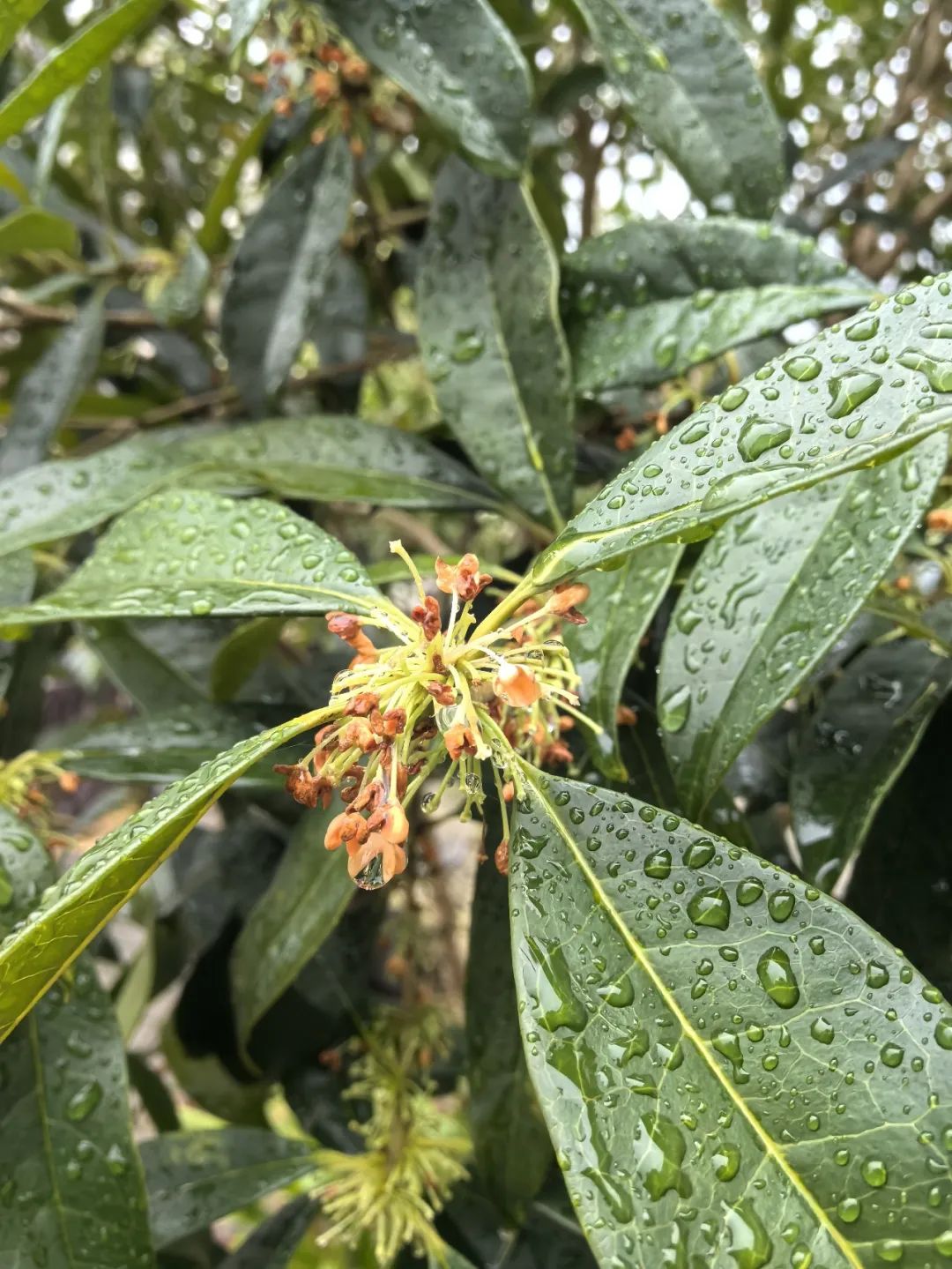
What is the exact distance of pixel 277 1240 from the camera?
759mm

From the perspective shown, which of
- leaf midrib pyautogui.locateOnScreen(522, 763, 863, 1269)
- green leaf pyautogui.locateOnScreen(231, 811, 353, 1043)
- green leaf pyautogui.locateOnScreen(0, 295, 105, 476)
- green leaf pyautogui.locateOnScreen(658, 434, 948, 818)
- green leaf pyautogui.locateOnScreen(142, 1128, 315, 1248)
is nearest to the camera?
leaf midrib pyautogui.locateOnScreen(522, 763, 863, 1269)

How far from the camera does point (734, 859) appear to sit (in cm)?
35

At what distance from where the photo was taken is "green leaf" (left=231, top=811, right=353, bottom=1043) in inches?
20.4

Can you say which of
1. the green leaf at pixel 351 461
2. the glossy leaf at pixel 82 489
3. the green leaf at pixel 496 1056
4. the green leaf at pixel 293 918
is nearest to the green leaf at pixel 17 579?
the glossy leaf at pixel 82 489

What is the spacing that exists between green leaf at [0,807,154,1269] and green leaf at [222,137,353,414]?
391mm

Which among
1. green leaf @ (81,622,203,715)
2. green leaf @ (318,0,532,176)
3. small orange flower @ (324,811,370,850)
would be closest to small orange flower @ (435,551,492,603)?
small orange flower @ (324,811,370,850)

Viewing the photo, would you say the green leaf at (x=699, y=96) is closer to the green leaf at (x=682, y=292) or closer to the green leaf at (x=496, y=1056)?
the green leaf at (x=682, y=292)

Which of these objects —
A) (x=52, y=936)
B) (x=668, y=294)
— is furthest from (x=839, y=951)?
(x=668, y=294)

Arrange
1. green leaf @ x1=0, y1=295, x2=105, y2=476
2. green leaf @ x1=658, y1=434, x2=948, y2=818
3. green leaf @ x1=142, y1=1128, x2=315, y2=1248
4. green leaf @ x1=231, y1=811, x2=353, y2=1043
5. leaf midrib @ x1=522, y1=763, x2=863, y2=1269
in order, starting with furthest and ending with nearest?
green leaf @ x1=0, y1=295, x2=105, y2=476, green leaf @ x1=142, y1=1128, x2=315, y2=1248, green leaf @ x1=231, y1=811, x2=353, y2=1043, green leaf @ x1=658, y1=434, x2=948, y2=818, leaf midrib @ x1=522, y1=763, x2=863, y2=1269

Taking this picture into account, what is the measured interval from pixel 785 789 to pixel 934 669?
123mm

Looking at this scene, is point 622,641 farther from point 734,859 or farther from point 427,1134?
point 427,1134

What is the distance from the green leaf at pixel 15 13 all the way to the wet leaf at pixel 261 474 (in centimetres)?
27

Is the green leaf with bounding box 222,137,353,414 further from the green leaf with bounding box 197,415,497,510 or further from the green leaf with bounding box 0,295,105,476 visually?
the green leaf with bounding box 0,295,105,476

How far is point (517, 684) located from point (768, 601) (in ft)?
0.59
